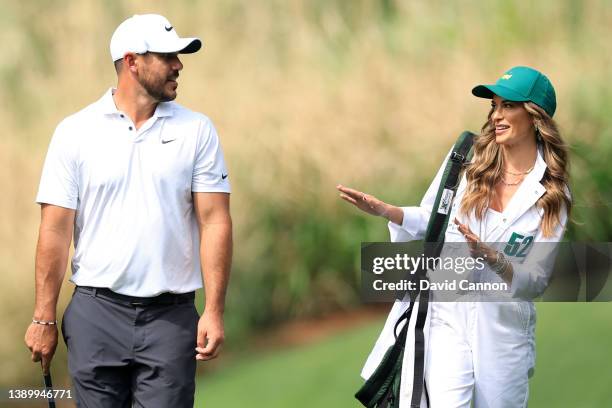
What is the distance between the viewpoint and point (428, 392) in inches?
183

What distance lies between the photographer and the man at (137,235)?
4.58 m

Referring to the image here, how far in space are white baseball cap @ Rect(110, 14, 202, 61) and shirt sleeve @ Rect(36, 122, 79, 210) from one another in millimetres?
411

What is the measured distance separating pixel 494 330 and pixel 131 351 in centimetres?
134

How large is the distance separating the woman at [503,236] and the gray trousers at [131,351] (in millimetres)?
810

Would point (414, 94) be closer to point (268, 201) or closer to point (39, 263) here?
point (268, 201)

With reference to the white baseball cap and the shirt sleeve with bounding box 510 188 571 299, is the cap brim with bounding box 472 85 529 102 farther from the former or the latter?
the white baseball cap

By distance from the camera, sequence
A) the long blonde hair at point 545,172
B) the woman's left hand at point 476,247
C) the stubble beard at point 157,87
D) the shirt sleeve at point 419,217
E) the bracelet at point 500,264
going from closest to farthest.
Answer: the woman's left hand at point 476,247 → the bracelet at point 500,264 → the long blonde hair at point 545,172 → the stubble beard at point 157,87 → the shirt sleeve at point 419,217

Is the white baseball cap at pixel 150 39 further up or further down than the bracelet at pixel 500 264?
further up

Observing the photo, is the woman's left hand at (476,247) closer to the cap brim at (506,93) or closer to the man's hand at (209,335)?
the cap brim at (506,93)

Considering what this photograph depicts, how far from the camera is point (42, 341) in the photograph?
15.2 ft

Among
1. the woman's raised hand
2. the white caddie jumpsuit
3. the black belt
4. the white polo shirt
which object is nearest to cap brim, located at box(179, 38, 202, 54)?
the white polo shirt

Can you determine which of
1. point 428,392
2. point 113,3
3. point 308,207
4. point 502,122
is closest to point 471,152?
point 502,122

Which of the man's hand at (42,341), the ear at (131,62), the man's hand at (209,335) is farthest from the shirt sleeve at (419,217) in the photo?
the man's hand at (42,341)

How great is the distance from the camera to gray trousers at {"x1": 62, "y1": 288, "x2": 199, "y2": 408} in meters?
4.61
